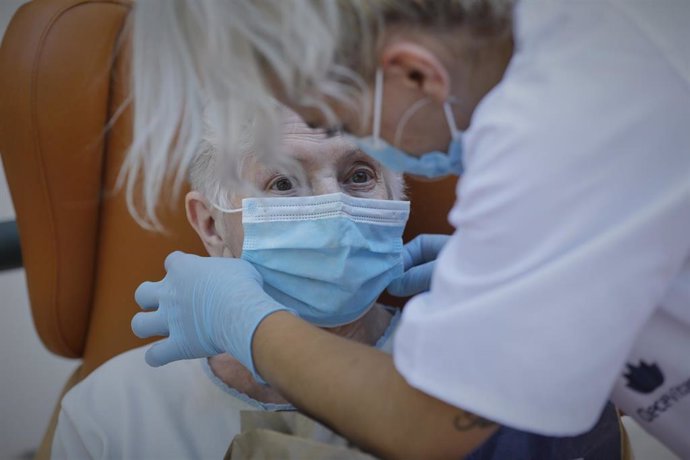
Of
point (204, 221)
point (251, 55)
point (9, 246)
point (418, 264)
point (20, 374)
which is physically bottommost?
point (20, 374)

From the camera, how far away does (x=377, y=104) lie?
0.89m

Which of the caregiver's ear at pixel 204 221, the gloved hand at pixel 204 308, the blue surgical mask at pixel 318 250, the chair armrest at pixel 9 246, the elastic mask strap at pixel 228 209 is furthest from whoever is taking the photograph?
the chair armrest at pixel 9 246

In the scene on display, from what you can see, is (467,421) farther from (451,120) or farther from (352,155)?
(352,155)

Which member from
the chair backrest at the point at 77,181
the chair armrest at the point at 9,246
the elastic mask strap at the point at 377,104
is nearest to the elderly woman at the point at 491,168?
the elastic mask strap at the point at 377,104

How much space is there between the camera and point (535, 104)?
735mm

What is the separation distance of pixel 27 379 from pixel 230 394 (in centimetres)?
123

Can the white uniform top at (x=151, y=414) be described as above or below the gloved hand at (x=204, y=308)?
below

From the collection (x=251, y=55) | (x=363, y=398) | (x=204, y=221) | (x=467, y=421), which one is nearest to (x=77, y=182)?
(x=204, y=221)

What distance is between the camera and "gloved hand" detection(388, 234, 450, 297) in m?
1.58

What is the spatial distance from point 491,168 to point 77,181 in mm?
1158

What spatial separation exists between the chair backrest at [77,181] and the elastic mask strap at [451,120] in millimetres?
855

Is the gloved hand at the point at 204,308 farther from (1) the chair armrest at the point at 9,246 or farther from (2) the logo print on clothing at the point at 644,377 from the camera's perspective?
(1) the chair armrest at the point at 9,246

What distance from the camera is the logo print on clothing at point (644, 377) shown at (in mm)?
909

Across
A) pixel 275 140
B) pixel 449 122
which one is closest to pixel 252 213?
pixel 275 140
